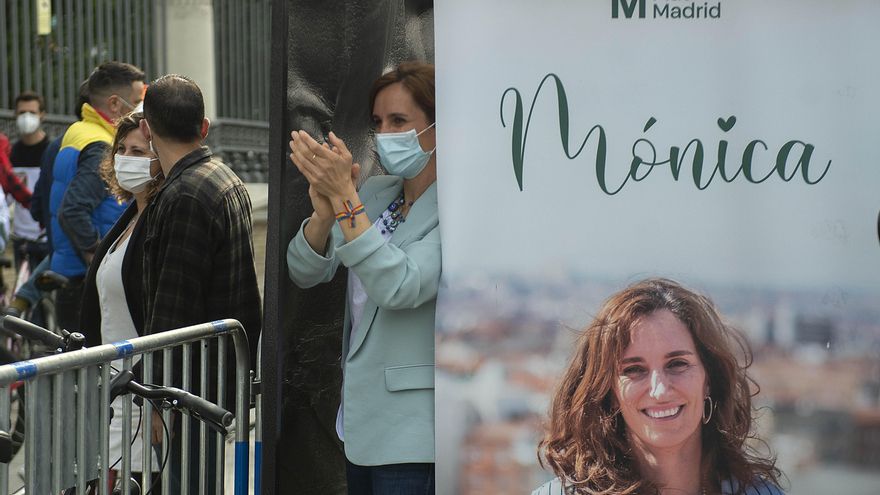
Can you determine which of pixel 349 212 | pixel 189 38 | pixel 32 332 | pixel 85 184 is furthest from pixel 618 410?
pixel 189 38

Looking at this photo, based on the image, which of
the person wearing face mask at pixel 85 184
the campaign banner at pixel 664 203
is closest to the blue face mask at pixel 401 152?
the campaign banner at pixel 664 203

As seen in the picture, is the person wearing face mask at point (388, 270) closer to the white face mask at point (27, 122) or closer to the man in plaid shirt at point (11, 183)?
the man in plaid shirt at point (11, 183)

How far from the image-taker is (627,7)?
329 cm

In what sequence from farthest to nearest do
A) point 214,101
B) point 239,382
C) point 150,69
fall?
1. point 214,101
2. point 150,69
3. point 239,382

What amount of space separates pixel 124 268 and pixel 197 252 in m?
0.28

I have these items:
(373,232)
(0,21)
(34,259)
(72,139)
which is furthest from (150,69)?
(373,232)

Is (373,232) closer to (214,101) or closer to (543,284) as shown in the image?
(543,284)

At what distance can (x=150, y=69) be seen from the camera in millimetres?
13055

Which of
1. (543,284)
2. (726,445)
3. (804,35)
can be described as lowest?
(726,445)

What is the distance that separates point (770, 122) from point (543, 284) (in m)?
0.69

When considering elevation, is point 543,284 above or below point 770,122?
below

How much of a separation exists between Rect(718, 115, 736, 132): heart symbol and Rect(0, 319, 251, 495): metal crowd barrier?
5.45 ft

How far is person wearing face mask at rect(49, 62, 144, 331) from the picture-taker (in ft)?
21.3

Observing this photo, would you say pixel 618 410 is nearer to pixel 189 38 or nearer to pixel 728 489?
pixel 728 489
